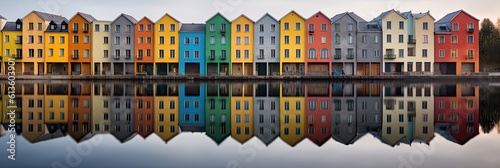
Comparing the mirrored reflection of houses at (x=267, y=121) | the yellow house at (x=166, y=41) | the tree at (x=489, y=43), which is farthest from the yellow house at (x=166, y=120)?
the tree at (x=489, y=43)

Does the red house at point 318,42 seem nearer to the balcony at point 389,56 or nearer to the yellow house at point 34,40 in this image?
the balcony at point 389,56

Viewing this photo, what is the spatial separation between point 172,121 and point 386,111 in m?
9.84

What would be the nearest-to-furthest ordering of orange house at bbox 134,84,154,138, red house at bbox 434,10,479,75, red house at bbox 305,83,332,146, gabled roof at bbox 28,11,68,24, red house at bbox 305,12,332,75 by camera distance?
red house at bbox 305,83,332,146 → orange house at bbox 134,84,154,138 → red house at bbox 305,12,332,75 → red house at bbox 434,10,479,75 → gabled roof at bbox 28,11,68,24

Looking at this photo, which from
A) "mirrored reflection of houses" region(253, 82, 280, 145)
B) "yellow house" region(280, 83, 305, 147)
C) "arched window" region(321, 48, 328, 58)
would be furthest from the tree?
"mirrored reflection of houses" region(253, 82, 280, 145)

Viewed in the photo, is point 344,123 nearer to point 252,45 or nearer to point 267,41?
point 252,45

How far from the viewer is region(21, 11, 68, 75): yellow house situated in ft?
232

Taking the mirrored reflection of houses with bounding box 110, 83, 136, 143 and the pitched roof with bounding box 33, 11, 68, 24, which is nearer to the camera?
the mirrored reflection of houses with bounding box 110, 83, 136, 143

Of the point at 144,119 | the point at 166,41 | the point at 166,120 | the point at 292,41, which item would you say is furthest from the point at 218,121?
the point at 166,41

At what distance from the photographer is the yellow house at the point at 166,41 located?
68.4m

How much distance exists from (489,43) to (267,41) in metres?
48.3

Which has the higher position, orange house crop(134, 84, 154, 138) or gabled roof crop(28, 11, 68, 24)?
gabled roof crop(28, 11, 68, 24)

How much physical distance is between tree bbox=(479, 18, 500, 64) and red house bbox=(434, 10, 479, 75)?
1886cm

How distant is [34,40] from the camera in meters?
70.8

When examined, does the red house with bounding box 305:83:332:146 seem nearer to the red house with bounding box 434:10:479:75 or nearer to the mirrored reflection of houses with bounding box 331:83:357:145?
the mirrored reflection of houses with bounding box 331:83:357:145
